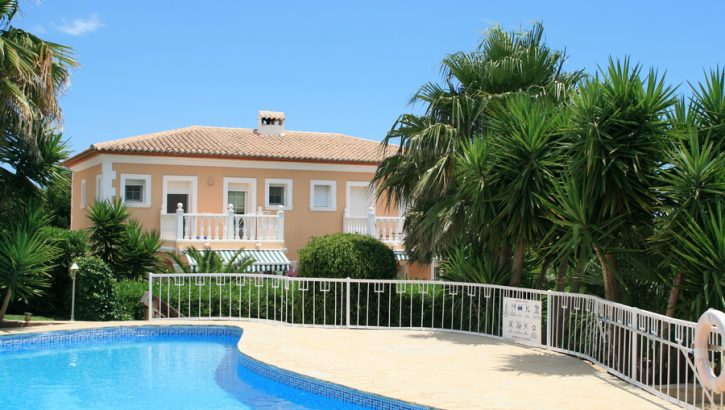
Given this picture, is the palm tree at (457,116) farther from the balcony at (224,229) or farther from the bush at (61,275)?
the balcony at (224,229)

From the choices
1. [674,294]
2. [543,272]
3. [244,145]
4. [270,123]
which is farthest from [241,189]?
[674,294]

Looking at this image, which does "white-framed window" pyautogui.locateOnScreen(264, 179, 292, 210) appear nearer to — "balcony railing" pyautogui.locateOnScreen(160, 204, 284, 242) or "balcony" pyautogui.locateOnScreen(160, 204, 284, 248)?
"balcony railing" pyautogui.locateOnScreen(160, 204, 284, 242)

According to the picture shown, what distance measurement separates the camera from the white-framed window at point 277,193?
34812mm

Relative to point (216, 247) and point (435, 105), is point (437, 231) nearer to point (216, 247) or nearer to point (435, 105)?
point (435, 105)

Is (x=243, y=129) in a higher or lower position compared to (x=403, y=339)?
higher

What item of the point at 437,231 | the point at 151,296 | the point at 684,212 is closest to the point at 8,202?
the point at 151,296

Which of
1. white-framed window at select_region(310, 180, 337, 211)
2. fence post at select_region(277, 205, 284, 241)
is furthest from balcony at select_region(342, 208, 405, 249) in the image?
fence post at select_region(277, 205, 284, 241)

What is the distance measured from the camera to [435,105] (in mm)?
19250

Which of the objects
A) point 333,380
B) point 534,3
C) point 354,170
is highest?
point 534,3

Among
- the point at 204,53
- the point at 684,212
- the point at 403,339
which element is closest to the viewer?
the point at 684,212

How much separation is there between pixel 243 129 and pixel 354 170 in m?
6.86

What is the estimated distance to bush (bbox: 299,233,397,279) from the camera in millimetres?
19109

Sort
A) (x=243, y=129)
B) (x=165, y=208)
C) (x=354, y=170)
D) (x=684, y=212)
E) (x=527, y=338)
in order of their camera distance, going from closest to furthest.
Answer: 1. (x=684, y=212)
2. (x=527, y=338)
3. (x=165, y=208)
4. (x=354, y=170)
5. (x=243, y=129)

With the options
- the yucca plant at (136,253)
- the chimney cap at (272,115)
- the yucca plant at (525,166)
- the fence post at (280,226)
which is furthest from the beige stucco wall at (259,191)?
the yucca plant at (525,166)
